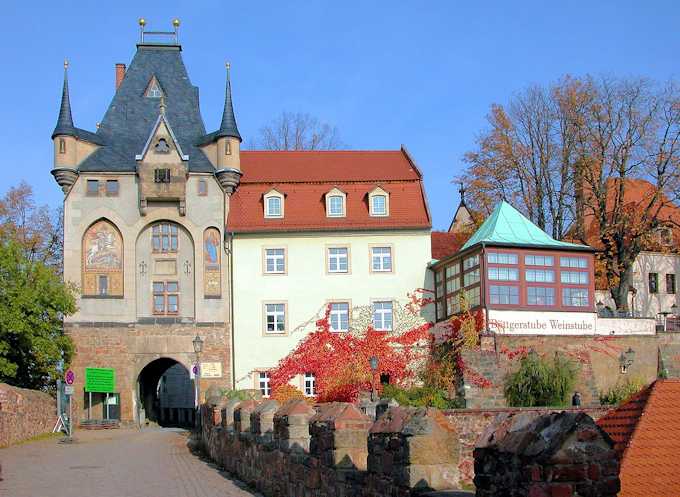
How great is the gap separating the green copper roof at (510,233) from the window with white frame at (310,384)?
26.4ft

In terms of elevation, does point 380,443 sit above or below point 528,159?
below

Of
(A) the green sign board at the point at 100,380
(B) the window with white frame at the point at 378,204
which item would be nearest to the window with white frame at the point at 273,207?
(B) the window with white frame at the point at 378,204

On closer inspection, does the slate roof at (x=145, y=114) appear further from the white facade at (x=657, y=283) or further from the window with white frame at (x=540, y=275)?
the white facade at (x=657, y=283)

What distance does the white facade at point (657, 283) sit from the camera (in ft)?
178

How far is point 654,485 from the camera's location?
768 centimetres

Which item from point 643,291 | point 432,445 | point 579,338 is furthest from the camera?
point 643,291

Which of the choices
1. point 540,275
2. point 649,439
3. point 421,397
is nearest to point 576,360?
point 540,275

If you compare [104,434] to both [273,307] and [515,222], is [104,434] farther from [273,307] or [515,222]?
[515,222]

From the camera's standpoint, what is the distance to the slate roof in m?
42.9

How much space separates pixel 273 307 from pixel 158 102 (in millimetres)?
10844

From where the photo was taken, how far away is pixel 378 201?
43250 mm

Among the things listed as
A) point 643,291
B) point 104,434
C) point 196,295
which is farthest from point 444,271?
point 643,291

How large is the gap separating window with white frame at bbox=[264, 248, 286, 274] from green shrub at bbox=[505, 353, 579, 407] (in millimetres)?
11021

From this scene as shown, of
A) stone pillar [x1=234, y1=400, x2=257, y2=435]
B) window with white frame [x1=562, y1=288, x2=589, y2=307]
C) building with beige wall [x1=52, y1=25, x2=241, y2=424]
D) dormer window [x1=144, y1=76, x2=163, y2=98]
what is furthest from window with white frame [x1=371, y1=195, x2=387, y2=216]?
stone pillar [x1=234, y1=400, x2=257, y2=435]
